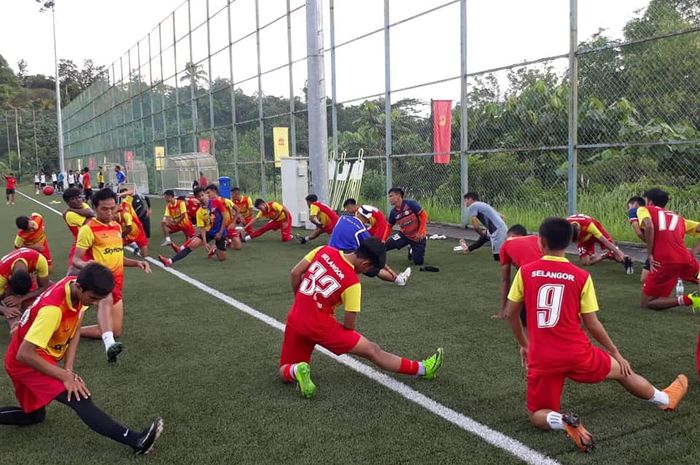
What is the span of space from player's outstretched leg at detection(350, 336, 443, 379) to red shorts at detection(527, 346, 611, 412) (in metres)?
1.14

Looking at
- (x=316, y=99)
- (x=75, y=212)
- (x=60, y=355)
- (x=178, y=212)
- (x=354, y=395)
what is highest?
(x=316, y=99)

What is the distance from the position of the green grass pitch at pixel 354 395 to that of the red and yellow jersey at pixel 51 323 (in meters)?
0.63

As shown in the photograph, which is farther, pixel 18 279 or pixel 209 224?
pixel 209 224

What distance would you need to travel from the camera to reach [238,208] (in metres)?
14.3

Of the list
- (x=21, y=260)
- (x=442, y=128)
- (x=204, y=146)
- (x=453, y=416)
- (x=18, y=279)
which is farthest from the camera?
(x=204, y=146)

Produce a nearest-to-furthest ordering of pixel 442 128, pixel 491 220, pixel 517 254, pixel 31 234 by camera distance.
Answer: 1. pixel 517 254
2. pixel 31 234
3. pixel 491 220
4. pixel 442 128

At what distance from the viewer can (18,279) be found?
244 inches

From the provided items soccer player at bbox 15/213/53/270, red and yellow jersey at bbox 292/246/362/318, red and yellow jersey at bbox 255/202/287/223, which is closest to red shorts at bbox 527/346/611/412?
red and yellow jersey at bbox 292/246/362/318

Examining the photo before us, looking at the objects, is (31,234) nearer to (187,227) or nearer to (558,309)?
(187,227)

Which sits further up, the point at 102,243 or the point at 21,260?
the point at 102,243

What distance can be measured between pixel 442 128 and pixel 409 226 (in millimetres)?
4836

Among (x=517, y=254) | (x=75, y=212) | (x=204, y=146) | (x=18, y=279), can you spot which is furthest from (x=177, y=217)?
(x=204, y=146)

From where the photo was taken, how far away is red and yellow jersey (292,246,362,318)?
437 cm

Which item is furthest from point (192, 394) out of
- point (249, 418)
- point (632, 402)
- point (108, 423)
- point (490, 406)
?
→ point (632, 402)
